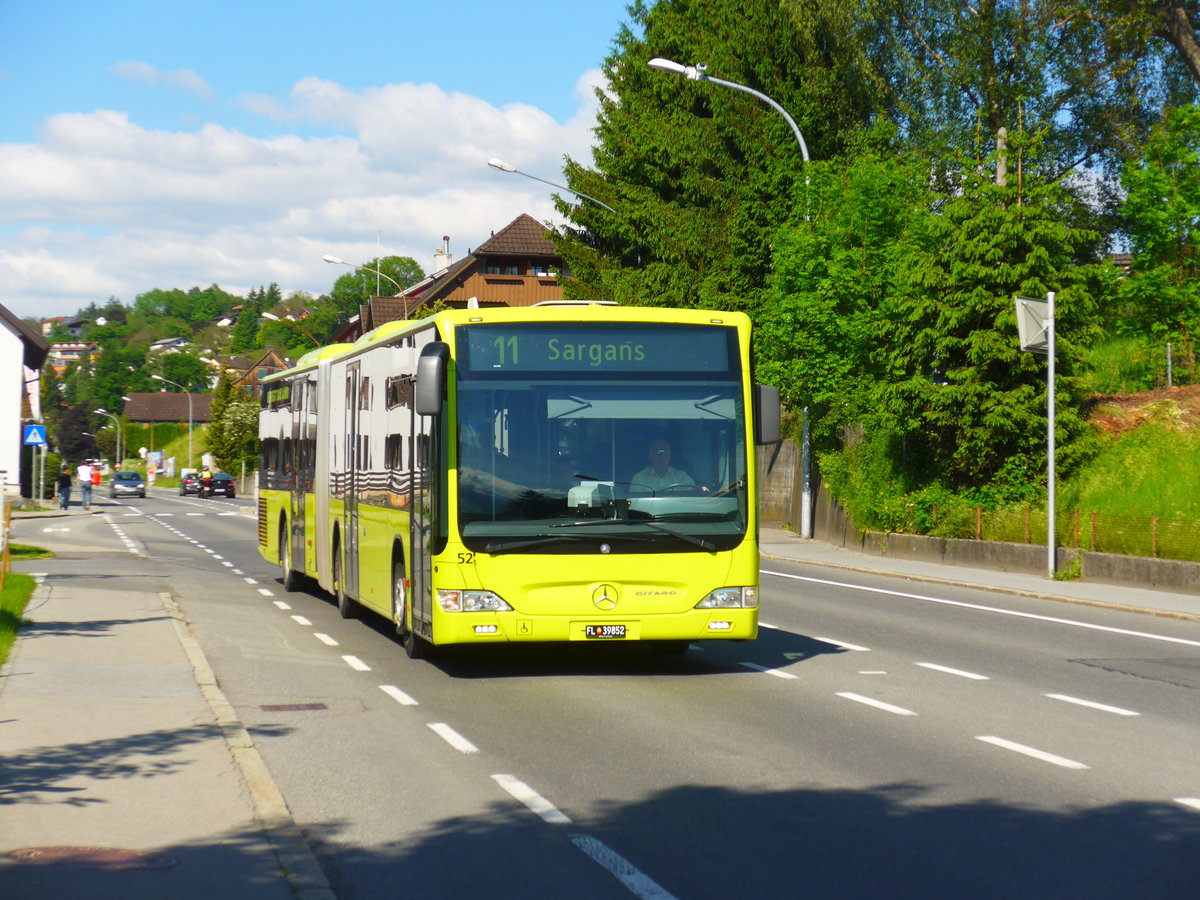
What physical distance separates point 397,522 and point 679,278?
105ft

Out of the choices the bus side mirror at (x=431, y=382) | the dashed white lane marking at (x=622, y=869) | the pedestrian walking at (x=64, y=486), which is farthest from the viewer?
the pedestrian walking at (x=64, y=486)

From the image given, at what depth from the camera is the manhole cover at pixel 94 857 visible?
604 centimetres

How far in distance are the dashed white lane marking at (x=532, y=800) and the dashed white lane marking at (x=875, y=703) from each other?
3353 mm

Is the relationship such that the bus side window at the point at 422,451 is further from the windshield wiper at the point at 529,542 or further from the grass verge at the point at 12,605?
the grass verge at the point at 12,605

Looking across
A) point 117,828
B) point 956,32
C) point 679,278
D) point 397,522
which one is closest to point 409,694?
point 397,522

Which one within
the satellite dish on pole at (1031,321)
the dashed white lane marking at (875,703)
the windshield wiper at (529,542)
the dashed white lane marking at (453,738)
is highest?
the satellite dish on pole at (1031,321)

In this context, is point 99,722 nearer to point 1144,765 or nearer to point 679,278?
point 1144,765

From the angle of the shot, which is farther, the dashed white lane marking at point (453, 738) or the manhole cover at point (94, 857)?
the dashed white lane marking at point (453, 738)

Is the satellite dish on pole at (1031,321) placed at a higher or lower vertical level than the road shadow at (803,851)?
higher

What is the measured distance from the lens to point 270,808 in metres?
7.14

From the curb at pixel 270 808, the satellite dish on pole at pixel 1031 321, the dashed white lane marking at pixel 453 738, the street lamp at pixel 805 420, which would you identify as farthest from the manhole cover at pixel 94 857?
the street lamp at pixel 805 420

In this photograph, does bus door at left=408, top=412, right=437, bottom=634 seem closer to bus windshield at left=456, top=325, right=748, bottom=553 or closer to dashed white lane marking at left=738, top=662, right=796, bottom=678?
bus windshield at left=456, top=325, right=748, bottom=553

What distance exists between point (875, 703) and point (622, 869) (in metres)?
4.99

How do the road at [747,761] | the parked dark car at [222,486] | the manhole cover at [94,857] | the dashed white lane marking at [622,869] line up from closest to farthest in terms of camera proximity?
the dashed white lane marking at [622,869] < the manhole cover at [94,857] < the road at [747,761] < the parked dark car at [222,486]
